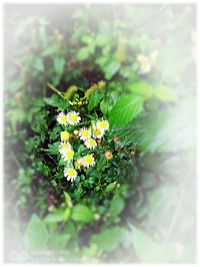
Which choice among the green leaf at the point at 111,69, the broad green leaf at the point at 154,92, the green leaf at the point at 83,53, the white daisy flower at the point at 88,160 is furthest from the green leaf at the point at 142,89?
the white daisy flower at the point at 88,160

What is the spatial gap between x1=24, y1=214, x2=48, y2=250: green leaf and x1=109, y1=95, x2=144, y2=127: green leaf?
0.65m

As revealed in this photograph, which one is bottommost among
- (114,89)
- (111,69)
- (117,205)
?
(117,205)

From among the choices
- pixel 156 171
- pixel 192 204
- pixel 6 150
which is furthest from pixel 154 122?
pixel 6 150

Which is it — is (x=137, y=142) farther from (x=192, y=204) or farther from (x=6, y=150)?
(x=6, y=150)

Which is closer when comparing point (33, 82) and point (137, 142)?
point (137, 142)

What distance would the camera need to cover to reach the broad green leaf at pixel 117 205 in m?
1.57

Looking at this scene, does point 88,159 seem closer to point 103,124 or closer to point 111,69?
point 103,124

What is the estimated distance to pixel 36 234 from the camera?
59.0 inches

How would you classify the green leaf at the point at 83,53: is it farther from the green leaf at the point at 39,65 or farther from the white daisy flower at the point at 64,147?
the white daisy flower at the point at 64,147

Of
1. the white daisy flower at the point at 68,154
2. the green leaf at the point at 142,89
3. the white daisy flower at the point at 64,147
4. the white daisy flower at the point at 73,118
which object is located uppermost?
the green leaf at the point at 142,89

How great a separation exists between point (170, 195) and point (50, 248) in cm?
44

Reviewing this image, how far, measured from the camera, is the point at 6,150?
171 cm

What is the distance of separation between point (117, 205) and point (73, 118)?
69 cm

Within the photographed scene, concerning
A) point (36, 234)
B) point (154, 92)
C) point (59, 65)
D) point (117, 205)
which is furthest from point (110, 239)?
point (59, 65)
